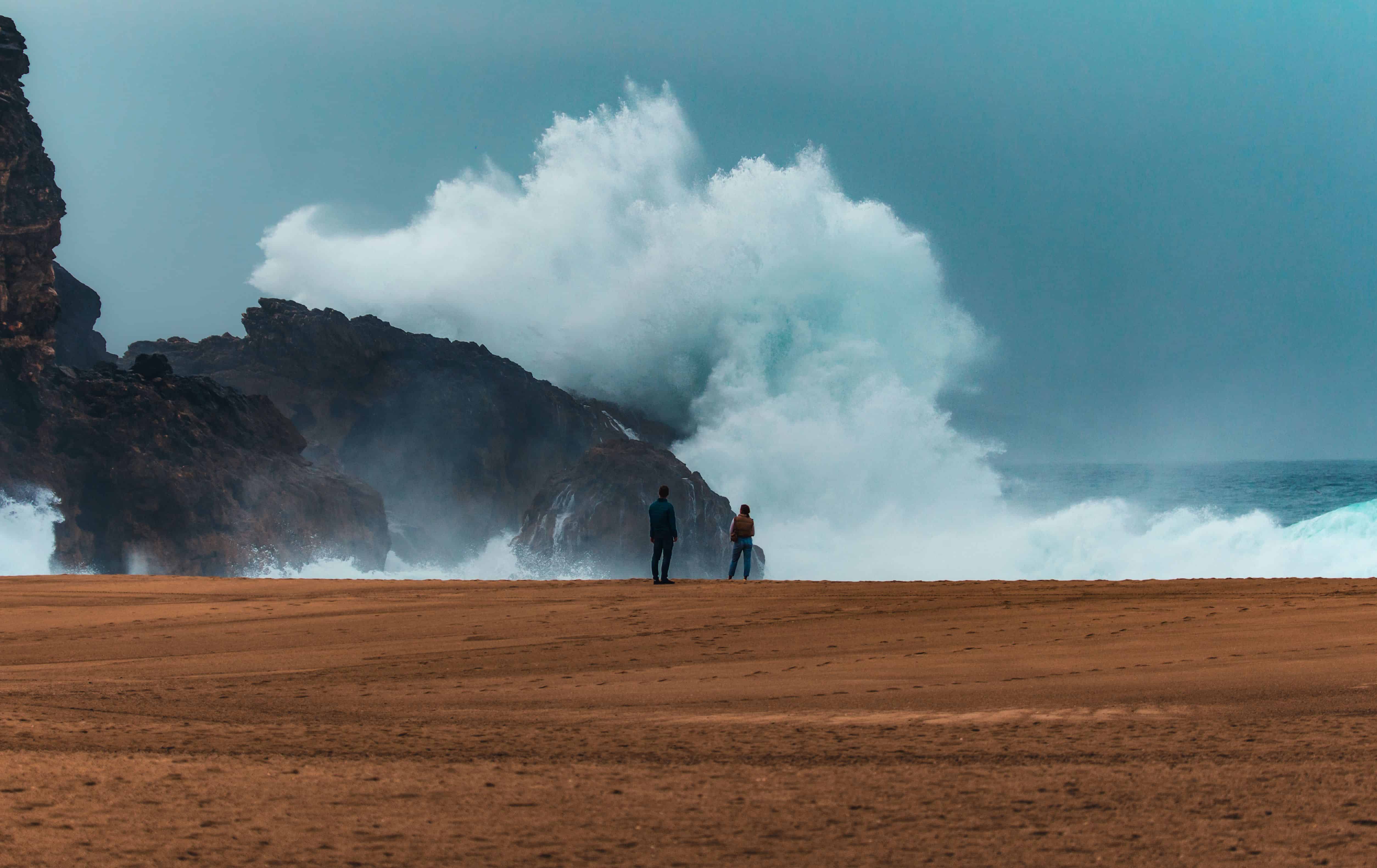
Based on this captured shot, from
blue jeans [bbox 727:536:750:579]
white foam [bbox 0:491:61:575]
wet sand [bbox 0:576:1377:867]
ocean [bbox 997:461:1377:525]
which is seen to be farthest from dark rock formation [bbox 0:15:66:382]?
ocean [bbox 997:461:1377:525]

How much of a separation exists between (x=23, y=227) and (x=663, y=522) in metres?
26.8

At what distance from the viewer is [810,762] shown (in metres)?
4.52

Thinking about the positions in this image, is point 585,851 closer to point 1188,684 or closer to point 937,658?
point 1188,684

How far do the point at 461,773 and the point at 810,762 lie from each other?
4.93 ft

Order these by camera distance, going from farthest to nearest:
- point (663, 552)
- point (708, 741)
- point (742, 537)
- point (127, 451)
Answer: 1. point (127, 451)
2. point (742, 537)
3. point (663, 552)
4. point (708, 741)

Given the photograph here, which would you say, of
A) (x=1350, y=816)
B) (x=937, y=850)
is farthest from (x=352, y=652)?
(x=1350, y=816)

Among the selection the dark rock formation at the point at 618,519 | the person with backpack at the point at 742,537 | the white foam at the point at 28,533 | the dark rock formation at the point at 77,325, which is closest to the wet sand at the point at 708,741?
the person with backpack at the point at 742,537

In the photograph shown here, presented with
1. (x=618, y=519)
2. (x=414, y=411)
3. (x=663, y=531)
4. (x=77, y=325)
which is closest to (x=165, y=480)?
(x=77, y=325)

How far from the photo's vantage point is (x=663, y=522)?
54.4 feet

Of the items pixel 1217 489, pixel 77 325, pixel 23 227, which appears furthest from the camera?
pixel 1217 489

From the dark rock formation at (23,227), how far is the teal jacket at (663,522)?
26229 millimetres

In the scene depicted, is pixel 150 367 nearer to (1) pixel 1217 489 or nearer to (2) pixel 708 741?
(2) pixel 708 741

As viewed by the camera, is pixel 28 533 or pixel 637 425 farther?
pixel 637 425

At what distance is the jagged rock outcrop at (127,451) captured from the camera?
3278cm
